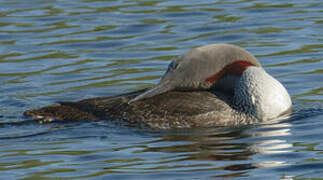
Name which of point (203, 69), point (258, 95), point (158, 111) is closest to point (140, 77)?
point (203, 69)

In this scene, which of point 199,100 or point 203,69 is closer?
point 199,100

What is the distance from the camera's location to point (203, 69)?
906 cm

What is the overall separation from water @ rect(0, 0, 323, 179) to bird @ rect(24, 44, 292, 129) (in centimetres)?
15

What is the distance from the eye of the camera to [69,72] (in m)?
11.5

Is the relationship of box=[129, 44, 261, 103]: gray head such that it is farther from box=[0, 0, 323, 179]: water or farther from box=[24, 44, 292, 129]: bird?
box=[0, 0, 323, 179]: water

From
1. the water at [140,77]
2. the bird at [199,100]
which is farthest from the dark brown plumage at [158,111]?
the water at [140,77]

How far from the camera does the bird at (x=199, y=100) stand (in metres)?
8.86

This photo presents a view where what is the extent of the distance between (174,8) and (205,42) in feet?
6.95

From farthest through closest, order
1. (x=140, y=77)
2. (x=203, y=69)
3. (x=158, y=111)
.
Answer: (x=140, y=77)
(x=203, y=69)
(x=158, y=111)

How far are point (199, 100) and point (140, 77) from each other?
235cm

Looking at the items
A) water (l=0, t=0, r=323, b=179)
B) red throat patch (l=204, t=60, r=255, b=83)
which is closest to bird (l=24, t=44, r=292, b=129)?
red throat patch (l=204, t=60, r=255, b=83)

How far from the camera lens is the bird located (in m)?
8.86

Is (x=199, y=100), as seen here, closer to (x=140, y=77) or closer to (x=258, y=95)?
(x=258, y=95)

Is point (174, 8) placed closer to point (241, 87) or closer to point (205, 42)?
point (205, 42)
